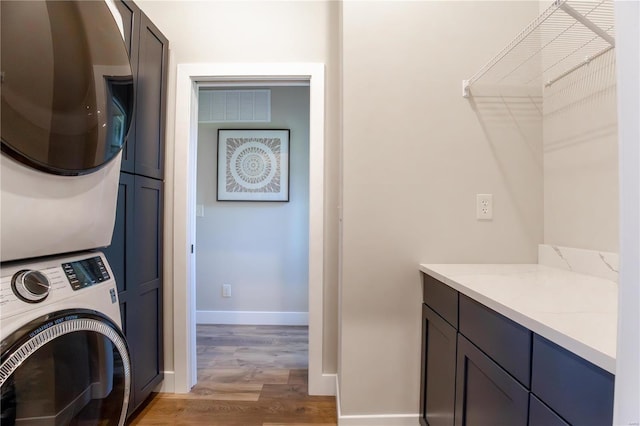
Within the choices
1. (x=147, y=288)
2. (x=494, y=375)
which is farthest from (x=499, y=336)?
(x=147, y=288)

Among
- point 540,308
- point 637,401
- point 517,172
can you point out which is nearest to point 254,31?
point 517,172

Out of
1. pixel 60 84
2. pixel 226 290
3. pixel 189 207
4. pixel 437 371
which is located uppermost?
pixel 60 84

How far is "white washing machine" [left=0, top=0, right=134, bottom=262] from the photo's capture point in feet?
2.21

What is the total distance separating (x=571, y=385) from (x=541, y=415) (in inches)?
5.3

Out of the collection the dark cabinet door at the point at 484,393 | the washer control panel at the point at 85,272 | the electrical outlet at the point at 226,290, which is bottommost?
the electrical outlet at the point at 226,290

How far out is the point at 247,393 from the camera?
1.84 m

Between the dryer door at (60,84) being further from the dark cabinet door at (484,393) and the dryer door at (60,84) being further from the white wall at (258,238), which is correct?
A: the white wall at (258,238)

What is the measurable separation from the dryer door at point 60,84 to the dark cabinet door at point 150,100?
70 centimetres

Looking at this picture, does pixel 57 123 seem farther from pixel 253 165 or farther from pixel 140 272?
pixel 253 165

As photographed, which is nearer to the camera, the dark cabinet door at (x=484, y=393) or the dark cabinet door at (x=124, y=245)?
the dark cabinet door at (x=484, y=393)

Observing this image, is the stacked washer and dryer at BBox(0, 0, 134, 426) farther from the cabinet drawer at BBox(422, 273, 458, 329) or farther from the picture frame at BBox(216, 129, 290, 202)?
the picture frame at BBox(216, 129, 290, 202)

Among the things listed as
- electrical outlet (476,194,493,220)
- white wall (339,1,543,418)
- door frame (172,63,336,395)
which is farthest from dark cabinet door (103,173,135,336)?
electrical outlet (476,194,493,220)

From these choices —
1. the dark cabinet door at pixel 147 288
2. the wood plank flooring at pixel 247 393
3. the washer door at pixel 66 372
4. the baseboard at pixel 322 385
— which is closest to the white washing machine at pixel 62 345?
the washer door at pixel 66 372

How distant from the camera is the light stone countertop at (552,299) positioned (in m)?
0.58
